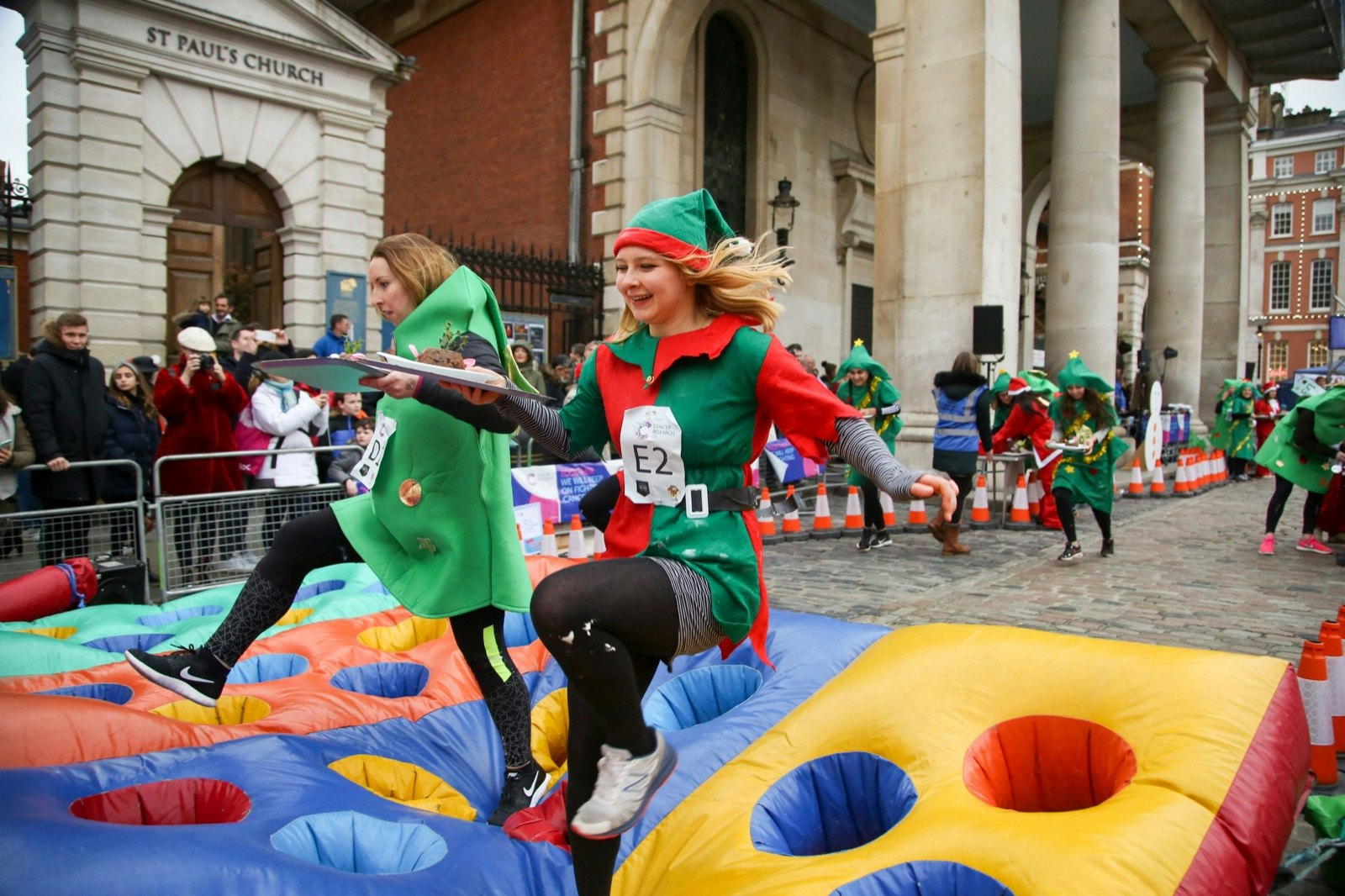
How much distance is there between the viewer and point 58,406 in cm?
728

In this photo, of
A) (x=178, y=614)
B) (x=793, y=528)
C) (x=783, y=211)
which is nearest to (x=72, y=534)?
(x=178, y=614)

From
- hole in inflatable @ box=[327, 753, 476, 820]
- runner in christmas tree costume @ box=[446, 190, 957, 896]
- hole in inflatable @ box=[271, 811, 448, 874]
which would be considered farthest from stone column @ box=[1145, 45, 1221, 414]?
hole in inflatable @ box=[271, 811, 448, 874]

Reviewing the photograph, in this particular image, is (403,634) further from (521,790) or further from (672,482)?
(672,482)

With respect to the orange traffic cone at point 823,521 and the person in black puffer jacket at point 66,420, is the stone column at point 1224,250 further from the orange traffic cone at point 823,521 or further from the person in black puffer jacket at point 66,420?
the person in black puffer jacket at point 66,420

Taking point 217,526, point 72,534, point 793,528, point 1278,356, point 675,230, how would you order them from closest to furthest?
point 675,230 → point 72,534 → point 217,526 → point 793,528 → point 1278,356

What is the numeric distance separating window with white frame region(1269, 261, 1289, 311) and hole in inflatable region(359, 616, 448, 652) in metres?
72.1

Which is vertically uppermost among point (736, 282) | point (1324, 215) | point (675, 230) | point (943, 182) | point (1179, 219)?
point (1324, 215)

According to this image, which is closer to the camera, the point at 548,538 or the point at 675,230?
the point at 675,230

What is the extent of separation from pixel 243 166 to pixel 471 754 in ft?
40.7

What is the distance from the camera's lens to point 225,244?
19.2m

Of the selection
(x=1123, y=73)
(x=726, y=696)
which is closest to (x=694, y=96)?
(x=1123, y=73)

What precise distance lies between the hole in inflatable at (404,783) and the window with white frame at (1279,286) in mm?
73156

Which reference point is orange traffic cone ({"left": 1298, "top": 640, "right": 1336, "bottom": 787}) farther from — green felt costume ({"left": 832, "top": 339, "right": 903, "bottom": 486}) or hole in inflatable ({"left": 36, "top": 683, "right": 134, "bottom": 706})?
green felt costume ({"left": 832, "top": 339, "right": 903, "bottom": 486})

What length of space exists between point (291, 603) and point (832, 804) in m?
2.00
